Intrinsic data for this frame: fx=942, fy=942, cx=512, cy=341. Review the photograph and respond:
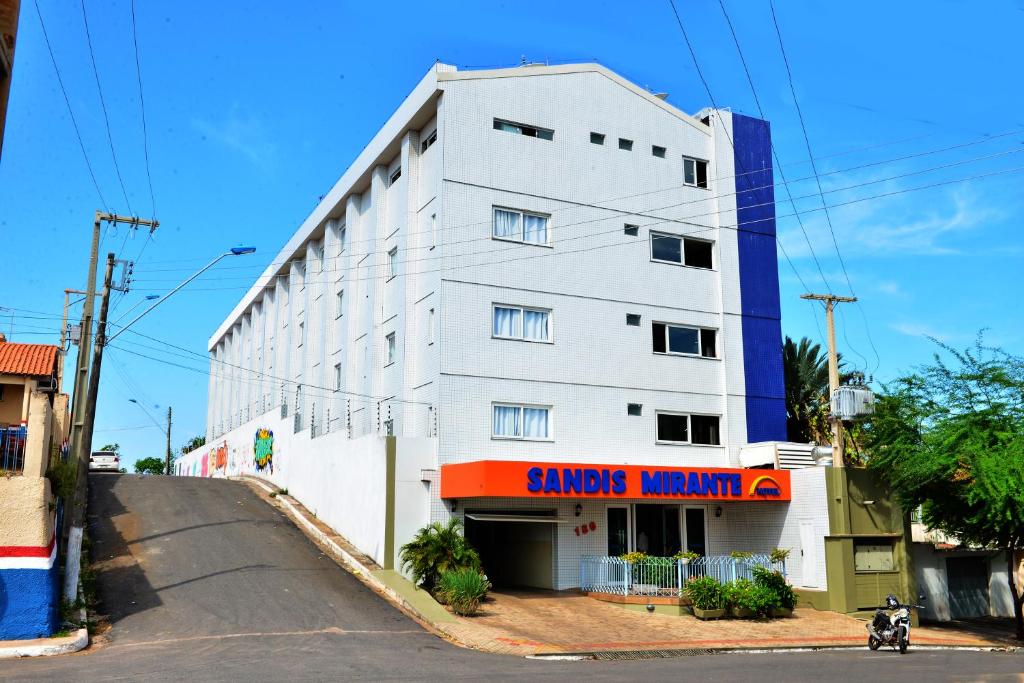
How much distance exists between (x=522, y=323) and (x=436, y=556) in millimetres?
8130

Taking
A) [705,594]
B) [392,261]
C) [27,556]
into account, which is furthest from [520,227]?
[27,556]

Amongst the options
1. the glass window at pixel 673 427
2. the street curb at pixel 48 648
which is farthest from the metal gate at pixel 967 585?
the street curb at pixel 48 648

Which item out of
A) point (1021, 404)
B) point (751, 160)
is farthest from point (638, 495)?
point (751, 160)

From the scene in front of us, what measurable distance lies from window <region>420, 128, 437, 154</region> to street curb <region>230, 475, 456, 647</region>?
13.1 m

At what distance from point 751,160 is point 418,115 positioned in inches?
495

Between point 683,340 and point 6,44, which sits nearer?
point 6,44

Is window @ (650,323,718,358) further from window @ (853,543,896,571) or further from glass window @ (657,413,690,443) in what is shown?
window @ (853,543,896,571)

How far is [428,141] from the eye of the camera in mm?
31453

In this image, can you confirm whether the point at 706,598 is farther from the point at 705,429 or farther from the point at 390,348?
the point at 390,348

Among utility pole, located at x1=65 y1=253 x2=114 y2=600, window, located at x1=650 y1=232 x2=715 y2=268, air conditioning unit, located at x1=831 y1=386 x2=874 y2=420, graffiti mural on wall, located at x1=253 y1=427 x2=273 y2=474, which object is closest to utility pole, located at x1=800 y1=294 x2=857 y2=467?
air conditioning unit, located at x1=831 y1=386 x2=874 y2=420

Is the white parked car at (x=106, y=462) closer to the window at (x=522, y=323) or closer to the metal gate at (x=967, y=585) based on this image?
the window at (x=522, y=323)

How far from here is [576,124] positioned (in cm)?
3164

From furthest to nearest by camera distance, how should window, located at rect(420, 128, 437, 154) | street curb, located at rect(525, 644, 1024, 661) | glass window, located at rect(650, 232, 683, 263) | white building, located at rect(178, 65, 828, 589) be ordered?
glass window, located at rect(650, 232, 683, 263)
window, located at rect(420, 128, 437, 154)
white building, located at rect(178, 65, 828, 589)
street curb, located at rect(525, 644, 1024, 661)

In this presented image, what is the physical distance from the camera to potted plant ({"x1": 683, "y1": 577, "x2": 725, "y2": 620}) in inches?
951
